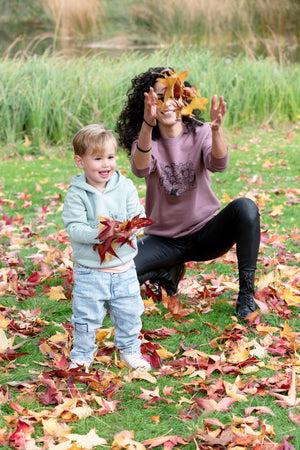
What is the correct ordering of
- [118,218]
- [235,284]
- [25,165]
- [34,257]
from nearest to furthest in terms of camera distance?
[118,218]
[235,284]
[34,257]
[25,165]

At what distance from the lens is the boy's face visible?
251 centimetres

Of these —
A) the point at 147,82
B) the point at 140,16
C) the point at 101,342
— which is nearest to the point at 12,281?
the point at 101,342

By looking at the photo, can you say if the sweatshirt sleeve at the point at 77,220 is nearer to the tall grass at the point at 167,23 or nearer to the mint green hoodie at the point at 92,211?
the mint green hoodie at the point at 92,211

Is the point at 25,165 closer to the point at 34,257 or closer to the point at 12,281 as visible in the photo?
A: the point at 34,257

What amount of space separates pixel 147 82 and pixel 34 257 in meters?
1.75

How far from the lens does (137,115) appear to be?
11.4 ft

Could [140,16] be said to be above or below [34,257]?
above

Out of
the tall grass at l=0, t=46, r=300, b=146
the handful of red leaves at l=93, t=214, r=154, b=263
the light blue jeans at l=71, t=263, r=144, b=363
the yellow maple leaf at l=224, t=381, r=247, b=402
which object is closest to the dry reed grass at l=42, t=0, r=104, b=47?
the tall grass at l=0, t=46, r=300, b=146

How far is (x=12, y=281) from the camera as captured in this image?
375 cm

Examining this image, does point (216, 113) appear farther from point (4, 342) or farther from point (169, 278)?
point (4, 342)

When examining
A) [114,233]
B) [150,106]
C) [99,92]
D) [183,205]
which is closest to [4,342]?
[114,233]

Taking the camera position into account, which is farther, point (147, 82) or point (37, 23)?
point (37, 23)

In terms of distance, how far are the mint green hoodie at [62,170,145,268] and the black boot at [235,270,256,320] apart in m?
0.86

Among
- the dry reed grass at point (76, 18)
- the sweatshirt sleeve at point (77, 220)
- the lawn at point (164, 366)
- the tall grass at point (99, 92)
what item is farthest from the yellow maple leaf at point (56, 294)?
the dry reed grass at point (76, 18)
